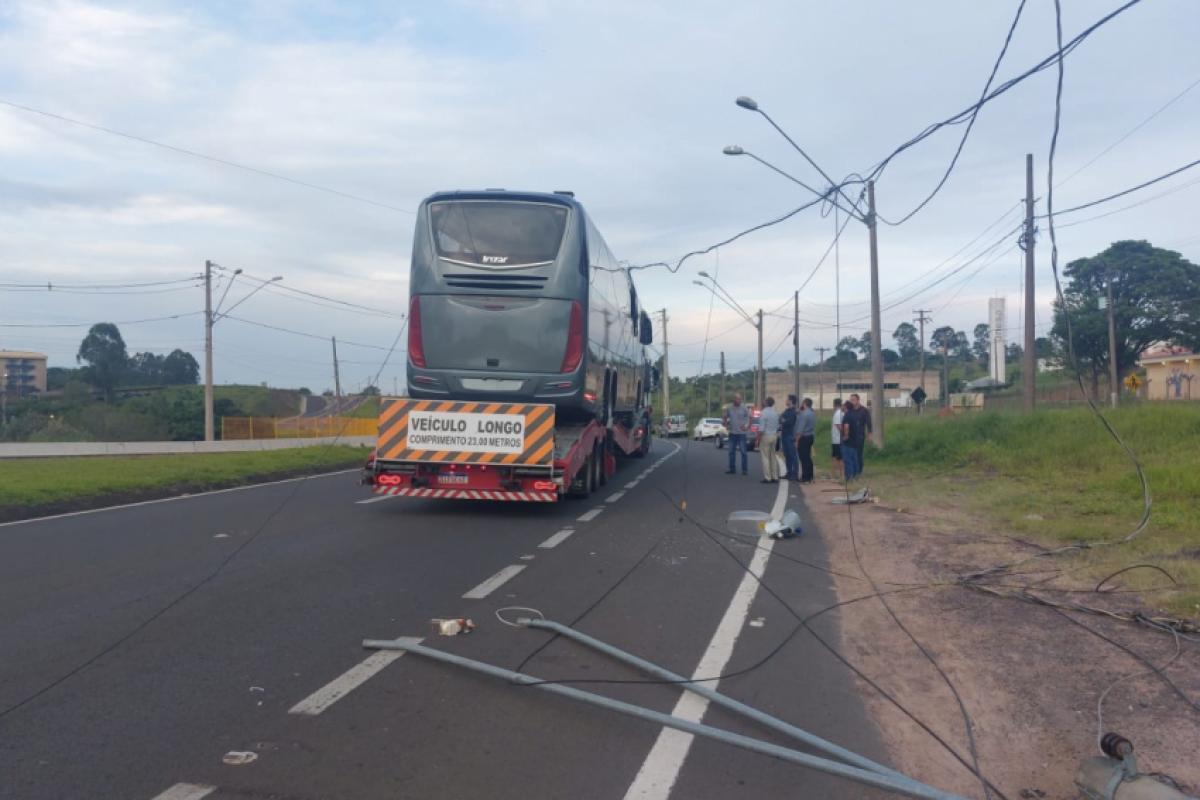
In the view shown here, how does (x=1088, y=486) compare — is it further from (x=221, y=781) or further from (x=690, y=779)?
(x=221, y=781)

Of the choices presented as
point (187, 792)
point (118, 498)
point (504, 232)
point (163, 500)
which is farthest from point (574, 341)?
point (187, 792)

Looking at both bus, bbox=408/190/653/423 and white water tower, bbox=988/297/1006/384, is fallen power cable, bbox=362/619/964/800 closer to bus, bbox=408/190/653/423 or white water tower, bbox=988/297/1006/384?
bus, bbox=408/190/653/423

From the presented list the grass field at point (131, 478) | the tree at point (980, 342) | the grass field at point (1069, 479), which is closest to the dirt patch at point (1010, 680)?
the grass field at point (1069, 479)

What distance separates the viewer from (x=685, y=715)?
16.6 ft

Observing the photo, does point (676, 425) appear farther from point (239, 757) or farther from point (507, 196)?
point (239, 757)

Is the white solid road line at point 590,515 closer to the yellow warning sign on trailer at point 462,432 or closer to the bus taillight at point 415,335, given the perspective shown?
→ the yellow warning sign on trailer at point 462,432

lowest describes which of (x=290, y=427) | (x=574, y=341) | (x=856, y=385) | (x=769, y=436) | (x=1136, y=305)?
(x=290, y=427)

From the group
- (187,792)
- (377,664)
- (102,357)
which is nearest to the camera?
(187,792)

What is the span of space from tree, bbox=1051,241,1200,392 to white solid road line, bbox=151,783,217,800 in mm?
52938

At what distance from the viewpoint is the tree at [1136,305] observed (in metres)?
52.2

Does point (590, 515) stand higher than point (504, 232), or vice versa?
point (504, 232)

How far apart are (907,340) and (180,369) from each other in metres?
83.1

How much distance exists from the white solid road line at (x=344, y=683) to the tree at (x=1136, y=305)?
5108 centimetres

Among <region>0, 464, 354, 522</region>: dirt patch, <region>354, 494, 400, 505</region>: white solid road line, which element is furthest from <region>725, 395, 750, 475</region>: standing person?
<region>0, 464, 354, 522</region>: dirt patch
